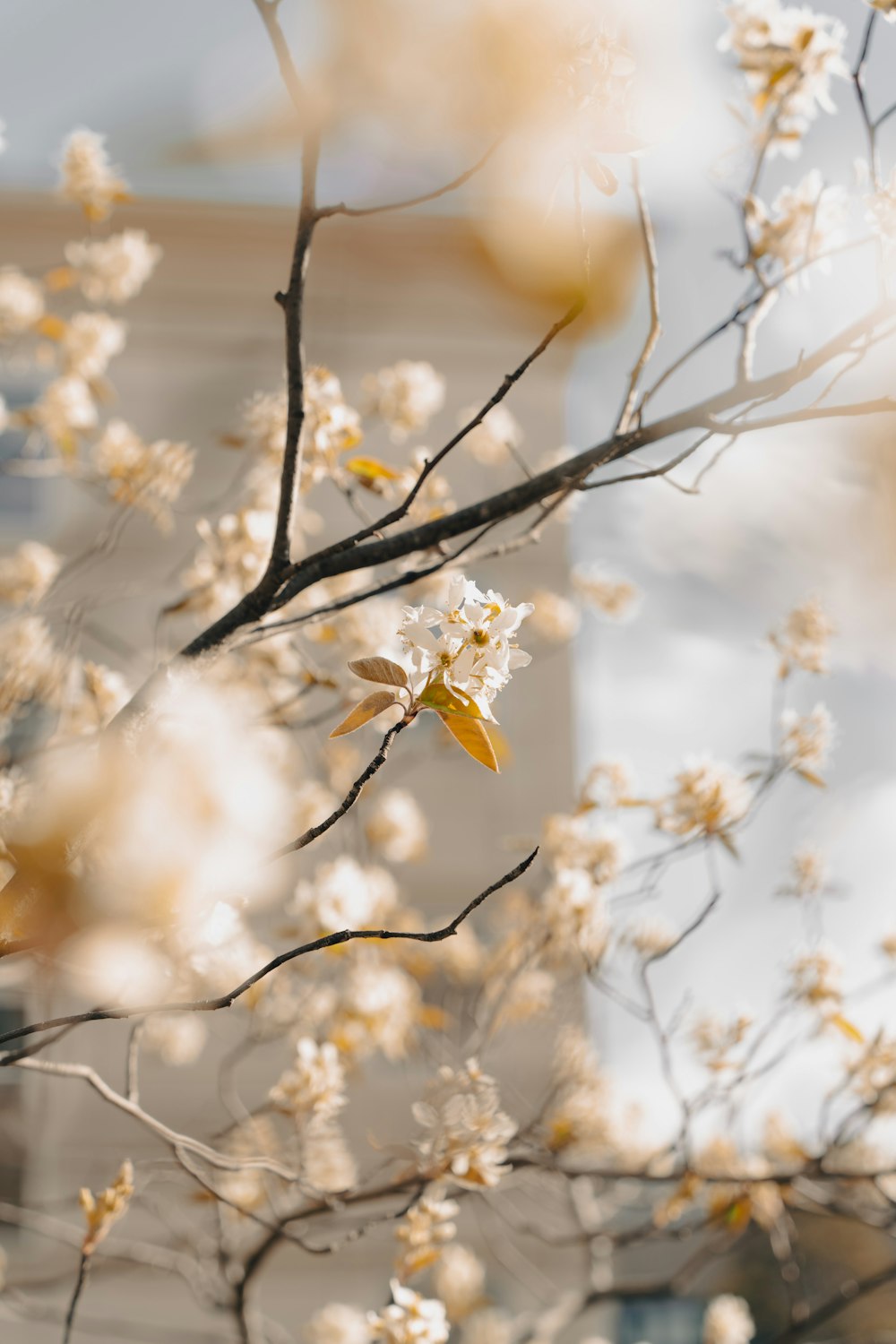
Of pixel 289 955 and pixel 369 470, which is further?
pixel 369 470

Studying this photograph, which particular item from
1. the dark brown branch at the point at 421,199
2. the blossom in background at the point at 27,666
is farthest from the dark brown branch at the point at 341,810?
the blossom in background at the point at 27,666

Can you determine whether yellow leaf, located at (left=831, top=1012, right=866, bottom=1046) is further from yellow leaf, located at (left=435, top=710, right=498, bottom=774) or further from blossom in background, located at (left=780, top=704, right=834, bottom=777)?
yellow leaf, located at (left=435, top=710, right=498, bottom=774)

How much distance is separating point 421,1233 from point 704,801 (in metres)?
0.69

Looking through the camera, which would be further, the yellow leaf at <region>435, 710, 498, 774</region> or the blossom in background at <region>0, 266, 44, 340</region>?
the blossom in background at <region>0, 266, 44, 340</region>

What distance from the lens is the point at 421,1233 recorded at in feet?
3.25

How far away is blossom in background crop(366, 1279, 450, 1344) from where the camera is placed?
37.4 inches

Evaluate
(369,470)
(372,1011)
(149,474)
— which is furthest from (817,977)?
(149,474)

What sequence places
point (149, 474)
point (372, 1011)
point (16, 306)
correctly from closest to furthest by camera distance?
point (372, 1011) → point (149, 474) → point (16, 306)

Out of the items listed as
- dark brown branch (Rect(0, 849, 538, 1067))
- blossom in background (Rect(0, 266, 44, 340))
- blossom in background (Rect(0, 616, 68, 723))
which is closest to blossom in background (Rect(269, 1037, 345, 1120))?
blossom in background (Rect(0, 616, 68, 723))

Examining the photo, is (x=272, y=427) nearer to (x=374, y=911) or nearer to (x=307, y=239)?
(x=307, y=239)

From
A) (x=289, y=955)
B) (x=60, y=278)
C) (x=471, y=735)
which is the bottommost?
(x=289, y=955)

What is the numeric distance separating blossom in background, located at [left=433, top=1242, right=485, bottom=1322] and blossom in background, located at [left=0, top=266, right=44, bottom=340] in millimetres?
2573

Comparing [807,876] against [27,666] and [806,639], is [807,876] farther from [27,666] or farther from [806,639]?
[27,666]

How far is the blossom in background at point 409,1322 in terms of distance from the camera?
951 millimetres
